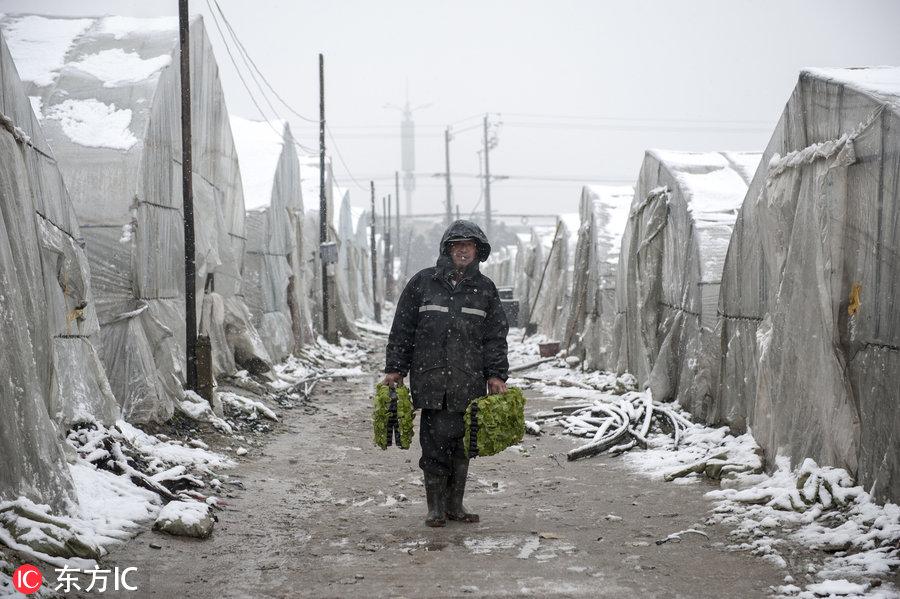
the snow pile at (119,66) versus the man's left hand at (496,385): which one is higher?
the snow pile at (119,66)

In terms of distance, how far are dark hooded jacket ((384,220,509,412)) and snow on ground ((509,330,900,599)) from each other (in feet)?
6.01

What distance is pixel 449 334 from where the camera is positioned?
19.8 ft

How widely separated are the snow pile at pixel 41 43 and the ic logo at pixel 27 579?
822cm

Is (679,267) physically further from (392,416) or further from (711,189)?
(392,416)

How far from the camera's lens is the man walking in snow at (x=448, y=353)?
6.01 m

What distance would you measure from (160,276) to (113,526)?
5.63 metres

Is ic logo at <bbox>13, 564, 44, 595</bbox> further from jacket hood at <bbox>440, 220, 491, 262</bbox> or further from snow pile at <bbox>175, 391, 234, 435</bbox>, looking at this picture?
snow pile at <bbox>175, 391, 234, 435</bbox>

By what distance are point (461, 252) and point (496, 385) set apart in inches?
36.6

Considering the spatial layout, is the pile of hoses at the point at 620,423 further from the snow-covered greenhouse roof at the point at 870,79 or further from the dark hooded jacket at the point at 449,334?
the snow-covered greenhouse roof at the point at 870,79

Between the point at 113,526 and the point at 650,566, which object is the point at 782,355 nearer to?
the point at 650,566

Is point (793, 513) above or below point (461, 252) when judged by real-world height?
below

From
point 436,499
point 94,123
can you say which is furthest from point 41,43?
point 436,499

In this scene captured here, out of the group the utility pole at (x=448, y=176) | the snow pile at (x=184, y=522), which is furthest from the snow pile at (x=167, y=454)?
the utility pole at (x=448, y=176)

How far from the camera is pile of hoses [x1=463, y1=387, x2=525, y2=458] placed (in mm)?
5871
